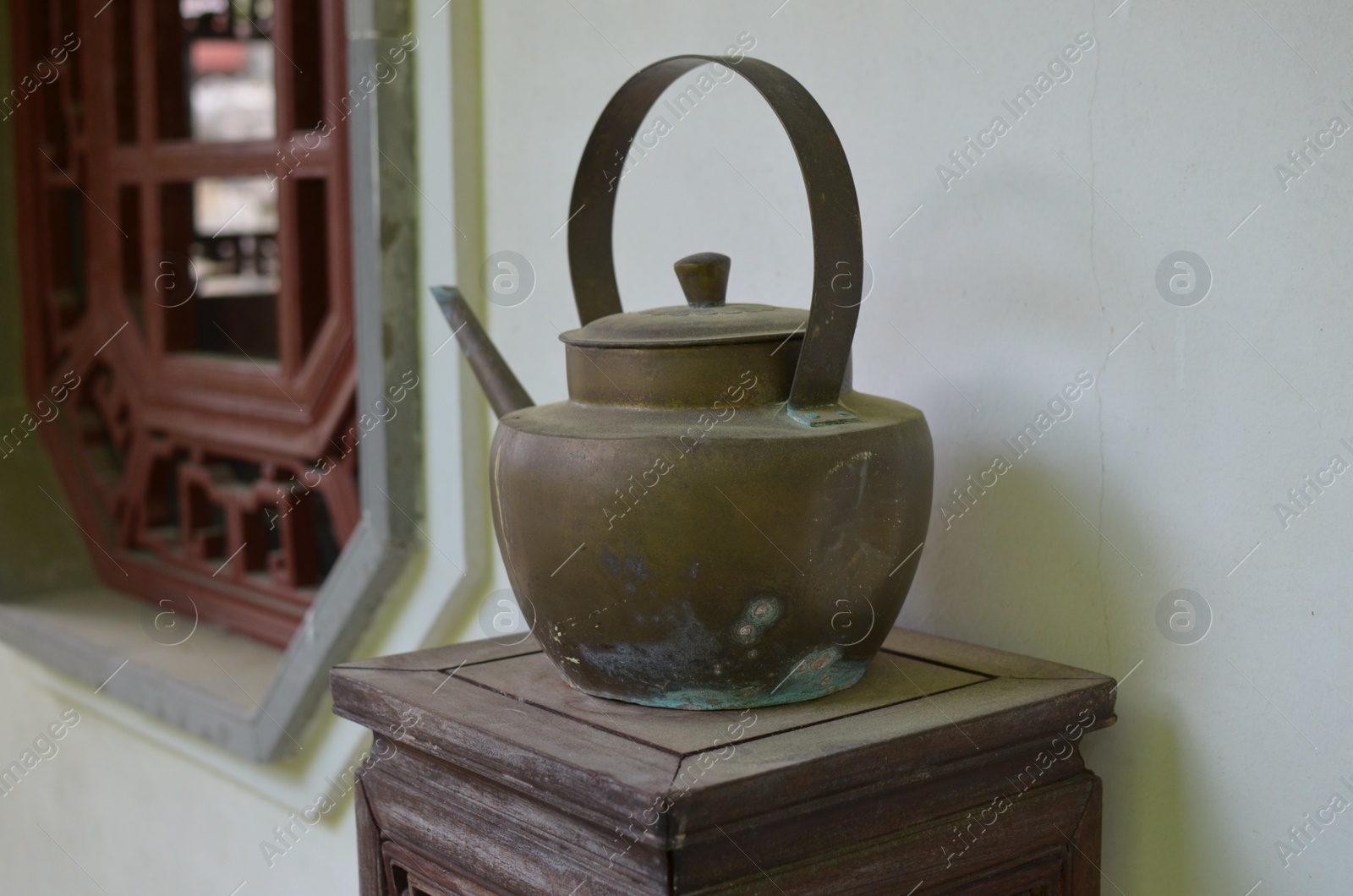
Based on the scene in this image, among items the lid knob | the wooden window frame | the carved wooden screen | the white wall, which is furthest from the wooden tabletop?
the carved wooden screen

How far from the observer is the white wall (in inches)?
43.4

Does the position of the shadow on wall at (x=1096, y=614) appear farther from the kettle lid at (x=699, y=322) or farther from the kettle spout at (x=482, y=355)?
the kettle spout at (x=482, y=355)

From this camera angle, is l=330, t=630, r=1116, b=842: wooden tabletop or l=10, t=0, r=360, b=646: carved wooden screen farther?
l=10, t=0, r=360, b=646: carved wooden screen

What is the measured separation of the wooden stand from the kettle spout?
0.86 ft

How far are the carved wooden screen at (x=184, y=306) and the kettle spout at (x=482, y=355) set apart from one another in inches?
34.4

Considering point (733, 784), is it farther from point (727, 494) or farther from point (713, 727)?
point (727, 494)

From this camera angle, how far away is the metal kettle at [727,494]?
3.38 ft

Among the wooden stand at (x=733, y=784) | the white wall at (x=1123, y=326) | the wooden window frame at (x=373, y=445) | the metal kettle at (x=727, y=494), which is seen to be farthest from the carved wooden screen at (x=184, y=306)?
the metal kettle at (x=727, y=494)

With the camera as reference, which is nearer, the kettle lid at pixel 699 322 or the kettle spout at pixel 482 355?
the kettle lid at pixel 699 322

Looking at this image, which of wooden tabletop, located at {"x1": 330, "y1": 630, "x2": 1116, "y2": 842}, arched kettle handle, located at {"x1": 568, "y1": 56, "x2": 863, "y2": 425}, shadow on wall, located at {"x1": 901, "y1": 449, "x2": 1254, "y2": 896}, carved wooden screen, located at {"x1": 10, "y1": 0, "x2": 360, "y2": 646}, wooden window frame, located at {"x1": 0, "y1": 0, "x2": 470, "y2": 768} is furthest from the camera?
carved wooden screen, located at {"x1": 10, "y1": 0, "x2": 360, "y2": 646}

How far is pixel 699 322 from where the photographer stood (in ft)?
3.63

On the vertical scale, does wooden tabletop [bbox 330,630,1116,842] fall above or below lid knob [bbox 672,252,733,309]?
below

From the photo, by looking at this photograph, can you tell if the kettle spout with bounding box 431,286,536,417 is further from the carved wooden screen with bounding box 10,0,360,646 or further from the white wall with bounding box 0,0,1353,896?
the carved wooden screen with bounding box 10,0,360,646

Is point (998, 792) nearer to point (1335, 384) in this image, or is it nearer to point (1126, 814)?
point (1126, 814)
